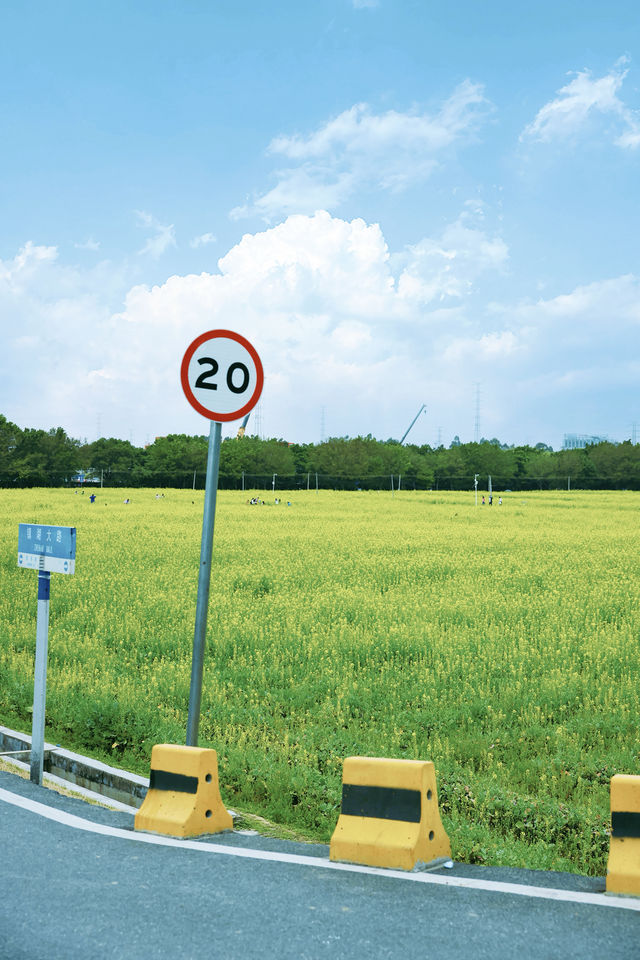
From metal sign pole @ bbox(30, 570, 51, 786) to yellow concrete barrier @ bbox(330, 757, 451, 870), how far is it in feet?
9.78

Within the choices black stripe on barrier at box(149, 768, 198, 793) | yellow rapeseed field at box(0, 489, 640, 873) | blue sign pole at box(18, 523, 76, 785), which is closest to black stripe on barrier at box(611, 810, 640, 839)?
yellow rapeseed field at box(0, 489, 640, 873)

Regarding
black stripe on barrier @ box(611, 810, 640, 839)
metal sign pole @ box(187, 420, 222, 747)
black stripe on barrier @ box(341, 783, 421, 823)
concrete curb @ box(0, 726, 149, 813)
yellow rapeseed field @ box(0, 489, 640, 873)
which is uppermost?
metal sign pole @ box(187, 420, 222, 747)

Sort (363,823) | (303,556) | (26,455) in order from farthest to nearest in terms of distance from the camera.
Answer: (26,455) → (303,556) → (363,823)

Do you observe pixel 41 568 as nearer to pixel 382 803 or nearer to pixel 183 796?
pixel 183 796

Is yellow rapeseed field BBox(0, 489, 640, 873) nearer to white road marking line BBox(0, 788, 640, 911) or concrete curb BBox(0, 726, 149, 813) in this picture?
concrete curb BBox(0, 726, 149, 813)

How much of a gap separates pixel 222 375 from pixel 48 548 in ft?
7.45

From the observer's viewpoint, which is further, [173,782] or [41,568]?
[41,568]

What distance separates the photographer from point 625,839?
4.65m

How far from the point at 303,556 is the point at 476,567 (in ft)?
16.5

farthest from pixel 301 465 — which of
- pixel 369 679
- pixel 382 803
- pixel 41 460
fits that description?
pixel 382 803

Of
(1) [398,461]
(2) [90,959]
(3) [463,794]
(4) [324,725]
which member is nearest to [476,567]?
(4) [324,725]

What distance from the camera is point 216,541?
27625mm

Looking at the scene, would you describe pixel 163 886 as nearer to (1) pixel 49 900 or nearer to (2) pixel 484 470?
(1) pixel 49 900

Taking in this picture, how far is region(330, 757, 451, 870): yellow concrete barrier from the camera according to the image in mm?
4891
